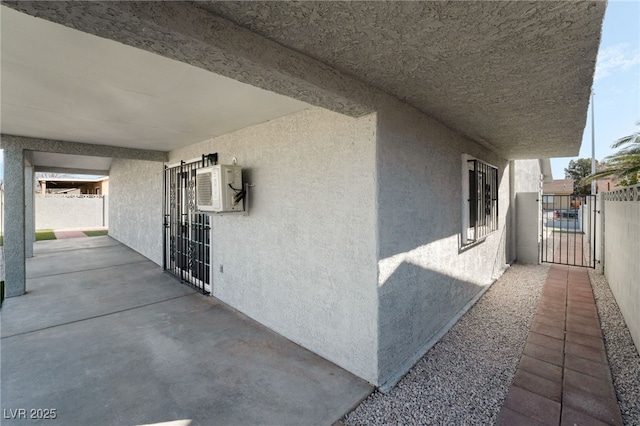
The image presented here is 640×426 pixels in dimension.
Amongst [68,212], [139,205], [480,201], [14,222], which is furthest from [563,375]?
[68,212]

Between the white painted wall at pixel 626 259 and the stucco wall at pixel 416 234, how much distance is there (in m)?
2.02

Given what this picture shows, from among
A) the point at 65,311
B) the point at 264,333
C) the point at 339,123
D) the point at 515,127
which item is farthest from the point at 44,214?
the point at 515,127

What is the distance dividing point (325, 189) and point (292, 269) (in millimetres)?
1167

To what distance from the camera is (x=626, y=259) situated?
4.54 metres

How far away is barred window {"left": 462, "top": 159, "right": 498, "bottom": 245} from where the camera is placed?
16.6ft

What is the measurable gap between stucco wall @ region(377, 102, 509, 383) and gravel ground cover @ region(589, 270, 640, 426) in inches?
69.2

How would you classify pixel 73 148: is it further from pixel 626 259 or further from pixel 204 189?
pixel 626 259

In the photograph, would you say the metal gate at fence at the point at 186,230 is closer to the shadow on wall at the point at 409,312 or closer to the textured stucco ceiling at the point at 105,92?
the textured stucco ceiling at the point at 105,92

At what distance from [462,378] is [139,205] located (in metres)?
10.1

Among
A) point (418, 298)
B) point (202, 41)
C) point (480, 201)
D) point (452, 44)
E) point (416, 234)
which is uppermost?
point (452, 44)

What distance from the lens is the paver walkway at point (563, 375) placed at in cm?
254

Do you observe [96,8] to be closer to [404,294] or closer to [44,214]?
[404,294]

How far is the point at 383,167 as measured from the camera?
294 centimetres

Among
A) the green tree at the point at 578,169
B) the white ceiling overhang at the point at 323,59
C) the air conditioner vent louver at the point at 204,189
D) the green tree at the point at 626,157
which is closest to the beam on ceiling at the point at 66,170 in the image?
the white ceiling overhang at the point at 323,59
